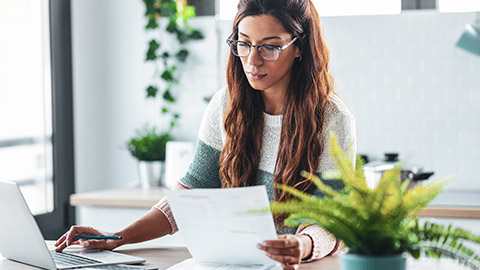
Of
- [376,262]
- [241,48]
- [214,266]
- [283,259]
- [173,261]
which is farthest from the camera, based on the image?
[241,48]

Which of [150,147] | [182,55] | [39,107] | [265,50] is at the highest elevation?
[265,50]

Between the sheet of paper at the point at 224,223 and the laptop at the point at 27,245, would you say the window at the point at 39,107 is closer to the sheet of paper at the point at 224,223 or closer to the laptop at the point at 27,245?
the laptop at the point at 27,245

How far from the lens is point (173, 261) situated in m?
1.76

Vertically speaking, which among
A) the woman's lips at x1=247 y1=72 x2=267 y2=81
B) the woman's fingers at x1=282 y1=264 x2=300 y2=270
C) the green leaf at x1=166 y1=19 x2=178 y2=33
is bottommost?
the woman's fingers at x1=282 y1=264 x2=300 y2=270

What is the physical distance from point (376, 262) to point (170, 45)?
267 cm

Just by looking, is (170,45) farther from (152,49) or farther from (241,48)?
(241,48)

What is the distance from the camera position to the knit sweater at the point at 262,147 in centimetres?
195

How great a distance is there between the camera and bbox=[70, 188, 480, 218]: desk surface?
2738 millimetres

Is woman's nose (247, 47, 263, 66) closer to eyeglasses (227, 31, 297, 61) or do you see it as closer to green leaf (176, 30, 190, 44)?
eyeglasses (227, 31, 297, 61)

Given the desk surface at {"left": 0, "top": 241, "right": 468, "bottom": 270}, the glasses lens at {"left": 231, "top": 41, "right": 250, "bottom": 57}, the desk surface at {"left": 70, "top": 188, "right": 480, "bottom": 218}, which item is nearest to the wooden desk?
the desk surface at {"left": 0, "top": 241, "right": 468, "bottom": 270}

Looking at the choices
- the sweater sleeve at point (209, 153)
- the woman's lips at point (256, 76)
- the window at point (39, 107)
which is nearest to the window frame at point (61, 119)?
the window at point (39, 107)

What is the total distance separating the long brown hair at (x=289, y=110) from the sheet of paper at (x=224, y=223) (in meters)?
0.38

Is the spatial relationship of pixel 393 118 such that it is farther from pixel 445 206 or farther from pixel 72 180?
pixel 72 180

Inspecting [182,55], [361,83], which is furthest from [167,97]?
[361,83]
